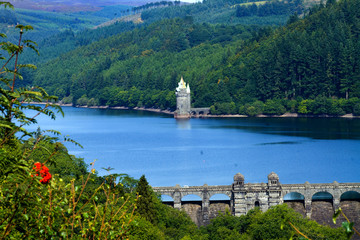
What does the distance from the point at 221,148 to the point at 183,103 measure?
68708 mm

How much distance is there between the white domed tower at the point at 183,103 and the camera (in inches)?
7514

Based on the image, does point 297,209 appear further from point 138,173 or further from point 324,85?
point 324,85

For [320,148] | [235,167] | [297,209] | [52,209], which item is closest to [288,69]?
[320,148]

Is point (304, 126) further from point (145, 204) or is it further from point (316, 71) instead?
point (145, 204)

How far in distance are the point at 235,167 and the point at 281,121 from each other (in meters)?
68.1

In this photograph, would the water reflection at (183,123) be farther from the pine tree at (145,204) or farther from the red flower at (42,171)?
the red flower at (42,171)

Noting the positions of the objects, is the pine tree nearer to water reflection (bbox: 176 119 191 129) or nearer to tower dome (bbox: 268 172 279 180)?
tower dome (bbox: 268 172 279 180)

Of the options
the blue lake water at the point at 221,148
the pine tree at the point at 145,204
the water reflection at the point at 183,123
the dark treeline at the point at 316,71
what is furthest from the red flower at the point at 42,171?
the dark treeline at the point at 316,71

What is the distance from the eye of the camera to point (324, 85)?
182 metres

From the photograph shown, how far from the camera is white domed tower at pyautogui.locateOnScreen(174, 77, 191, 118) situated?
190850 millimetres

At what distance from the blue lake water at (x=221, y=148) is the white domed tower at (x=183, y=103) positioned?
654 centimetres

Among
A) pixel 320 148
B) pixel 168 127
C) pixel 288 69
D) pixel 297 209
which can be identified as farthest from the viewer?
pixel 288 69

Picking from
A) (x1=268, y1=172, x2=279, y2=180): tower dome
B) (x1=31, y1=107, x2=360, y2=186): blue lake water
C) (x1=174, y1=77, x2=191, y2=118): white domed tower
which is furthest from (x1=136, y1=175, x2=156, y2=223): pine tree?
(x1=174, y1=77, x2=191, y2=118): white domed tower

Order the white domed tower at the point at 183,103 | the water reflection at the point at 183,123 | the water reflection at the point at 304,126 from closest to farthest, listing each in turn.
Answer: the water reflection at the point at 304,126
the water reflection at the point at 183,123
the white domed tower at the point at 183,103
